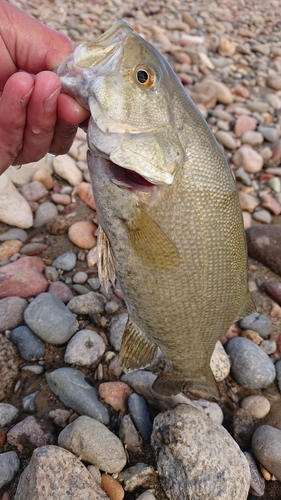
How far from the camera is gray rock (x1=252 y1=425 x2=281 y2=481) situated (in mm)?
2547

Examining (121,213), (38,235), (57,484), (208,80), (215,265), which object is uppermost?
(121,213)

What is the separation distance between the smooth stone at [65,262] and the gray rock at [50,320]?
21.9 inches

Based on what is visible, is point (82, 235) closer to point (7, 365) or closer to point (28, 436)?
point (7, 365)

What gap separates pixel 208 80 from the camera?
6.66m

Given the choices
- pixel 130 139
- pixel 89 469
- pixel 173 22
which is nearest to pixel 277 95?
pixel 173 22

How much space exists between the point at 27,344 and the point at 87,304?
1.94 ft

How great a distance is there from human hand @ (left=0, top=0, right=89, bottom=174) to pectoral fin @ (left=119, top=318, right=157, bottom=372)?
121cm

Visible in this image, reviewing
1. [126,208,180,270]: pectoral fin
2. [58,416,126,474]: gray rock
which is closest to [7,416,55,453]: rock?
[58,416,126,474]: gray rock

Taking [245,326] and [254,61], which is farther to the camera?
[254,61]

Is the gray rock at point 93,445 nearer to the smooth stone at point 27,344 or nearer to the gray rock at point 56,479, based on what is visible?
the gray rock at point 56,479

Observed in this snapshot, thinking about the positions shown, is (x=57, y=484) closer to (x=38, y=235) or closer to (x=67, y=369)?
(x=67, y=369)

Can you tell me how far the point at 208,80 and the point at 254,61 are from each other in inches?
91.3

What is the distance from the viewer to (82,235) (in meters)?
3.87

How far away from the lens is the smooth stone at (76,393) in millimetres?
2639
